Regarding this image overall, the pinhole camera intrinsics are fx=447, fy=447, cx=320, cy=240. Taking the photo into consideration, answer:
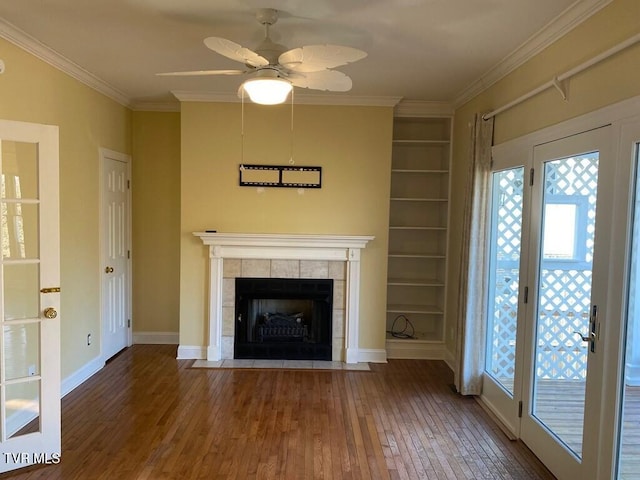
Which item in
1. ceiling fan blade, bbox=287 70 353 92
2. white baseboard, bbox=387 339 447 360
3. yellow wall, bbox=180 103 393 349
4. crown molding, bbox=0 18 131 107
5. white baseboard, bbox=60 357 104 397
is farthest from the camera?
white baseboard, bbox=387 339 447 360

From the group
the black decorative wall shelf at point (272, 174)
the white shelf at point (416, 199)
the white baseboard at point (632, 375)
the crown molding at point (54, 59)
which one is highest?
the crown molding at point (54, 59)

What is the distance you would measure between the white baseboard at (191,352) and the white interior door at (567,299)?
3145 mm

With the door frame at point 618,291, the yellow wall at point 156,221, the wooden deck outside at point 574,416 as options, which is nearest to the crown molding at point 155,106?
the yellow wall at point 156,221

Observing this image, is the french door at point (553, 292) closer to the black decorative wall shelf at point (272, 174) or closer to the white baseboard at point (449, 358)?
the white baseboard at point (449, 358)

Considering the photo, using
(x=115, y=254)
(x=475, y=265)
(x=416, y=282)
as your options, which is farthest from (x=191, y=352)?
(x=475, y=265)

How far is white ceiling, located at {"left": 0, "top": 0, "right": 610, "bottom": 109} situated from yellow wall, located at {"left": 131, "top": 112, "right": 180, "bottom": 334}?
1195mm

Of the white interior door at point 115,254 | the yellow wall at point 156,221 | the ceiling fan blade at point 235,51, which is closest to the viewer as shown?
the ceiling fan blade at point 235,51

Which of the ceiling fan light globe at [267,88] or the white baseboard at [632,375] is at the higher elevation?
the ceiling fan light globe at [267,88]

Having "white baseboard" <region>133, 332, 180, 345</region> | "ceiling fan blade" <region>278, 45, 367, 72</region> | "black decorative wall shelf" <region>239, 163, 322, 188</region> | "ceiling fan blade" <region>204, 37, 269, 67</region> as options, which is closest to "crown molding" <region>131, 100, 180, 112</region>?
"black decorative wall shelf" <region>239, 163, 322, 188</region>

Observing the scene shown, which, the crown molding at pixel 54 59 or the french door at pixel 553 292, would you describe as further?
the crown molding at pixel 54 59

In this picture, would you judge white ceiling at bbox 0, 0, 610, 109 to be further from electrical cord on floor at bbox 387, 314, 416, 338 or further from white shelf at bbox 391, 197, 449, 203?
electrical cord on floor at bbox 387, 314, 416, 338

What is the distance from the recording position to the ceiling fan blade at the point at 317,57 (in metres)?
2.21

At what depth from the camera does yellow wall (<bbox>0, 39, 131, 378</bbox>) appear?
127 inches

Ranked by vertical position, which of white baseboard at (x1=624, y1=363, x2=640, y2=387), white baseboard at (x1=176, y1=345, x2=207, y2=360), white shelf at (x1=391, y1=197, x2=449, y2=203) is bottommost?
white baseboard at (x1=176, y1=345, x2=207, y2=360)
